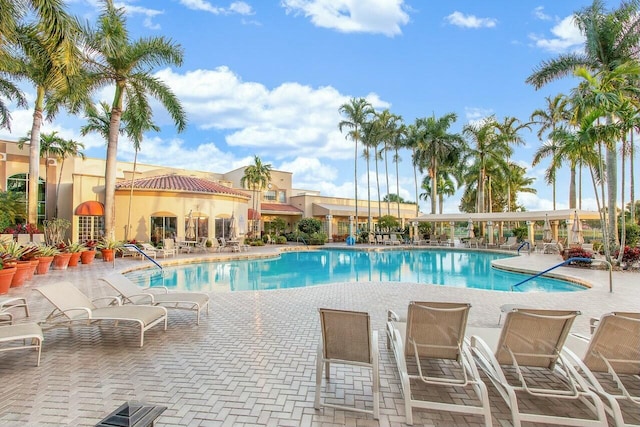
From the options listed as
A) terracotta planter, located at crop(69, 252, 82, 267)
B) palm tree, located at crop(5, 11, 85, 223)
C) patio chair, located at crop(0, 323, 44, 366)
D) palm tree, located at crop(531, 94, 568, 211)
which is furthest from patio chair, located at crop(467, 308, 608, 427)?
palm tree, located at crop(531, 94, 568, 211)

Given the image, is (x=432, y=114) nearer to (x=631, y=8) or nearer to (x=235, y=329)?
(x=631, y=8)

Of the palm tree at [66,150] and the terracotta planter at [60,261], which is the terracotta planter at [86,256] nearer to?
the terracotta planter at [60,261]

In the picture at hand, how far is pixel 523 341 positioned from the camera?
10.9 feet

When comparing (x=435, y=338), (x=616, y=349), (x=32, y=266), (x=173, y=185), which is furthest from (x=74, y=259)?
(x=616, y=349)

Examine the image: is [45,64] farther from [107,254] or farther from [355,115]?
[355,115]

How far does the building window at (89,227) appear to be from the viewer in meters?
20.0

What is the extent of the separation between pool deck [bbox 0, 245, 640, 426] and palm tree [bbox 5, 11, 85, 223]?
6.39 meters

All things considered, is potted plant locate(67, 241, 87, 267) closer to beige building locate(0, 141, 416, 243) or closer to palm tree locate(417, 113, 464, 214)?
beige building locate(0, 141, 416, 243)

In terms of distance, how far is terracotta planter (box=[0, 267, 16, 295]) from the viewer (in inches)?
324

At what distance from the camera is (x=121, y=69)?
1617 centimetres

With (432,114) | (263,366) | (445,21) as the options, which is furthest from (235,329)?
(432,114)

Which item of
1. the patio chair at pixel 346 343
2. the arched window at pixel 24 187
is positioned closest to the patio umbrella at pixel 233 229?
the arched window at pixel 24 187

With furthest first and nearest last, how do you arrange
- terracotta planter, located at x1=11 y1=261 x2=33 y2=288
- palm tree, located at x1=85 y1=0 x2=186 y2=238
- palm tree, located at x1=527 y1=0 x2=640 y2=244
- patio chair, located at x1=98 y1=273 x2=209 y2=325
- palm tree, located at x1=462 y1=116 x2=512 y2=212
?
palm tree, located at x1=462 y1=116 x2=512 y2=212 → palm tree, located at x1=85 y1=0 x2=186 y2=238 → palm tree, located at x1=527 y1=0 x2=640 y2=244 → terracotta planter, located at x1=11 y1=261 x2=33 y2=288 → patio chair, located at x1=98 y1=273 x2=209 y2=325

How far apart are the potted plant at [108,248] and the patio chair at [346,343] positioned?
577 inches
